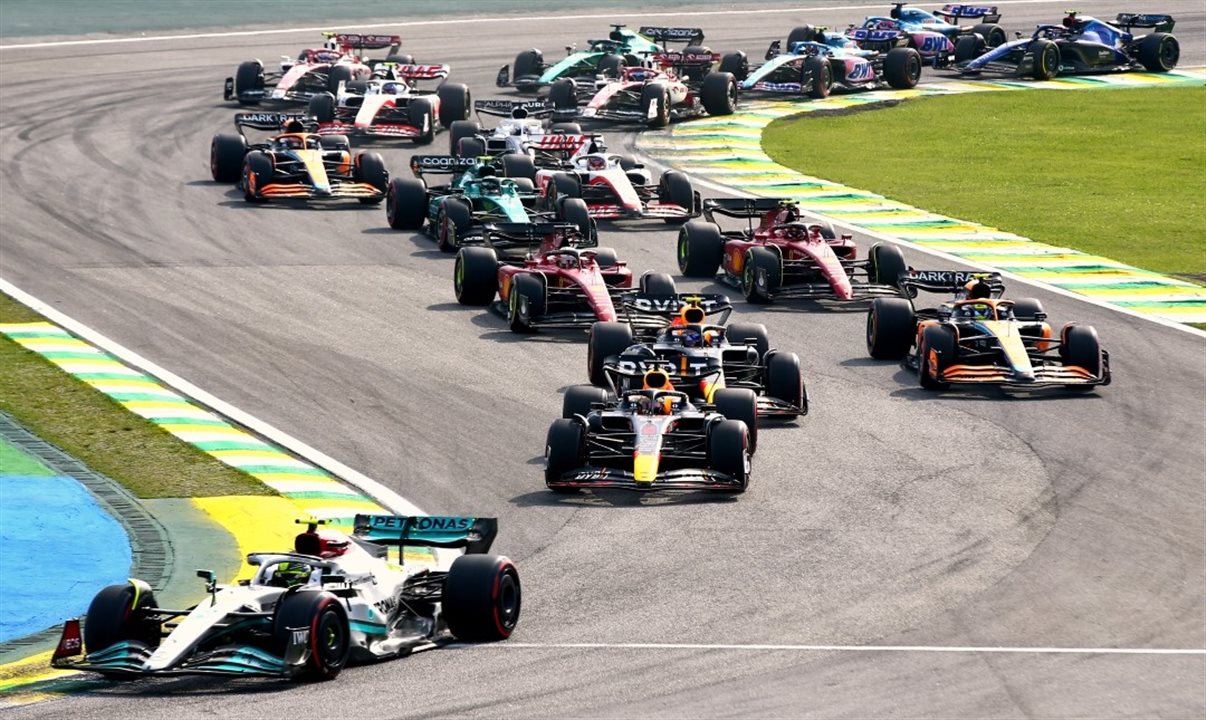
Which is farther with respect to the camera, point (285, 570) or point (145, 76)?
point (145, 76)

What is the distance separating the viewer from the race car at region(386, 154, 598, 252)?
3719 centimetres

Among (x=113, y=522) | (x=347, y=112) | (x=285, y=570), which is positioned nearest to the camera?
(x=285, y=570)

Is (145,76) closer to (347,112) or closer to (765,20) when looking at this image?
(347,112)

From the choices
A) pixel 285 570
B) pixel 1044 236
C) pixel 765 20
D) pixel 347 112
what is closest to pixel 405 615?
pixel 285 570

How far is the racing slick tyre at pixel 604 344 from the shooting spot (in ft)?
89.6

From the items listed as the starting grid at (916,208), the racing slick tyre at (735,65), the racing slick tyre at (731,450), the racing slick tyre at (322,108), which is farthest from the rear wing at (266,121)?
the racing slick tyre at (731,450)

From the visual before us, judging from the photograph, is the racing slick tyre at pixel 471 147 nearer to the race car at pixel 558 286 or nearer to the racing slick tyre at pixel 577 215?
the racing slick tyre at pixel 577 215

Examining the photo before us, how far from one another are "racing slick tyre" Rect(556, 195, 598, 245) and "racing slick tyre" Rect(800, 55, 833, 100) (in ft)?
67.6

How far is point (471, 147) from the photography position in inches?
1721

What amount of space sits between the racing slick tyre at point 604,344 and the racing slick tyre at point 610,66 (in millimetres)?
27405

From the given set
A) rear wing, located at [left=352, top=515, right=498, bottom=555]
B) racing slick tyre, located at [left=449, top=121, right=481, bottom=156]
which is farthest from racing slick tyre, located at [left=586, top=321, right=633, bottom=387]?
racing slick tyre, located at [left=449, top=121, right=481, bottom=156]

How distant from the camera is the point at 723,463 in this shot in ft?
74.5

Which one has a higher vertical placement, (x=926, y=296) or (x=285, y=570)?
(x=285, y=570)

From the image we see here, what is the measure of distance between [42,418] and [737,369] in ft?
29.5
